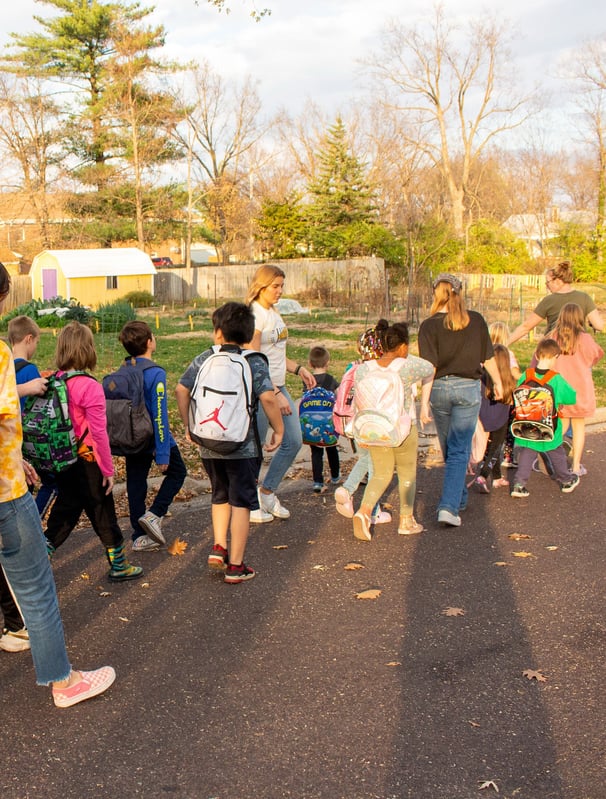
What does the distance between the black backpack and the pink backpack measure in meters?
1.59

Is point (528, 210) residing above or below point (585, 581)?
above

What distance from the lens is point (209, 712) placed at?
11.6ft

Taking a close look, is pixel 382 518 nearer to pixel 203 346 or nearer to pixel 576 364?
pixel 576 364

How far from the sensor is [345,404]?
6277 millimetres

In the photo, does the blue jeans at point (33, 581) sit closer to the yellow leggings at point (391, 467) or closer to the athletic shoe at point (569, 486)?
the yellow leggings at point (391, 467)

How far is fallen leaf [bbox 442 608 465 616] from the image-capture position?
455cm

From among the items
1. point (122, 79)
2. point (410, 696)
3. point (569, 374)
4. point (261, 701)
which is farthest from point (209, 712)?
point (122, 79)

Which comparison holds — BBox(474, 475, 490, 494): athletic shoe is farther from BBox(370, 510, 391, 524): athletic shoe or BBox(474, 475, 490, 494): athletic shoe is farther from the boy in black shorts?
the boy in black shorts

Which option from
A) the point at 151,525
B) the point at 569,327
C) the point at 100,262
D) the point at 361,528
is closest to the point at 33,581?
the point at 151,525

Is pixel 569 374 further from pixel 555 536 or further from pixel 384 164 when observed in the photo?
pixel 384 164

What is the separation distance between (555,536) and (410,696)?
2.73m

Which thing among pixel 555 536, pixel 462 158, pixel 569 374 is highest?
pixel 462 158

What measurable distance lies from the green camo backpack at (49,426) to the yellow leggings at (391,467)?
7.36ft

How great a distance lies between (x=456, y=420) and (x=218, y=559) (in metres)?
2.22
